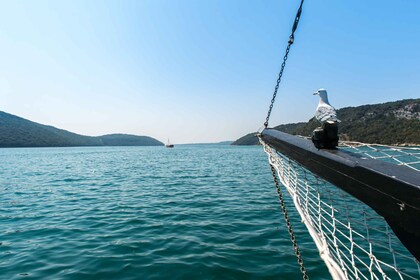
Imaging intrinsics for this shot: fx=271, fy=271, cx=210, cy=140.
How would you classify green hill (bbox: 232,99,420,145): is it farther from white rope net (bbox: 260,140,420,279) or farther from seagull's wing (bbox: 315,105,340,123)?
seagull's wing (bbox: 315,105,340,123)

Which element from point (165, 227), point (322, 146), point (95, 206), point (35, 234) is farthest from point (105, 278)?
point (95, 206)

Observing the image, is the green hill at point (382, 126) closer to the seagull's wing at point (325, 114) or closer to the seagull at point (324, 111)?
the seagull at point (324, 111)

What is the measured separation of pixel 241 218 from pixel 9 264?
7.22 metres

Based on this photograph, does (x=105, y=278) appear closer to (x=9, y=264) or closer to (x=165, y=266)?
(x=165, y=266)

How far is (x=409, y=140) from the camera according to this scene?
255ft

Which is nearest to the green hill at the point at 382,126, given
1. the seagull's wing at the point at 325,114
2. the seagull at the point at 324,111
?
the seagull at the point at 324,111

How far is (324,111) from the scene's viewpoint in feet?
9.47

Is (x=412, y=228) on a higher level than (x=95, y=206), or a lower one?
higher

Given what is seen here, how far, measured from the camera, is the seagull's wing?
2.69 metres

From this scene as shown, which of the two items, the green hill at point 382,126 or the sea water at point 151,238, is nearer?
the sea water at point 151,238

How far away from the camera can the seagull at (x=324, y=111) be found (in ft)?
8.76

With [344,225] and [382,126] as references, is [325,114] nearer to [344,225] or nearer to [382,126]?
[344,225]

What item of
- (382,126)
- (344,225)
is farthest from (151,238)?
(382,126)

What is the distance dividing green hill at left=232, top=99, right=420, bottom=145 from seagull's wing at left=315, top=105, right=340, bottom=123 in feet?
129
